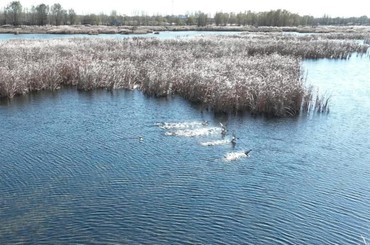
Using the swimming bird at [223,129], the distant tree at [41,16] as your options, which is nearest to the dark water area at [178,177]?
the swimming bird at [223,129]

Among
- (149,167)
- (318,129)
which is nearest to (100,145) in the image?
(149,167)

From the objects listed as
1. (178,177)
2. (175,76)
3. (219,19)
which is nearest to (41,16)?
(219,19)

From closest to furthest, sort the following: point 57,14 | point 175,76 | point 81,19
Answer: point 175,76 < point 57,14 < point 81,19

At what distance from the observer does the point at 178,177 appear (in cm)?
1312

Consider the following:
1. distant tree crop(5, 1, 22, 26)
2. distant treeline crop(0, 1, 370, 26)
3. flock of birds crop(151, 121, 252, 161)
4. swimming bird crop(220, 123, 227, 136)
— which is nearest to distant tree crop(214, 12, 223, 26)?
distant treeline crop(0, 1, 370, 26)

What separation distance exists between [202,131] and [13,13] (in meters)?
112

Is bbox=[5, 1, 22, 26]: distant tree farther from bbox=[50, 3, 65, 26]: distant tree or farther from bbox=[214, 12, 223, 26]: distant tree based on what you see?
bbox=[214, 12, 223, 26]: distant tree

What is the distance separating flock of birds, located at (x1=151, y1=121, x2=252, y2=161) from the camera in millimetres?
16375

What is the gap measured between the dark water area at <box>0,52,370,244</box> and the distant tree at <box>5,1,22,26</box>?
3822 inches

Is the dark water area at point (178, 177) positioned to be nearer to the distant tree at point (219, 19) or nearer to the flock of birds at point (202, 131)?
the flock of birds at point (202, 131)

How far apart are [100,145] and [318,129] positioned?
1069 centimetres

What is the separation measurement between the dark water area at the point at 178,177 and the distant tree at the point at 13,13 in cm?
9708

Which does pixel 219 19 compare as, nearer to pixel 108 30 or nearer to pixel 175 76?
pixel 108 30

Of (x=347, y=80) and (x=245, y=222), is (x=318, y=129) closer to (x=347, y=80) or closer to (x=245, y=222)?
(x=245, y=222)
